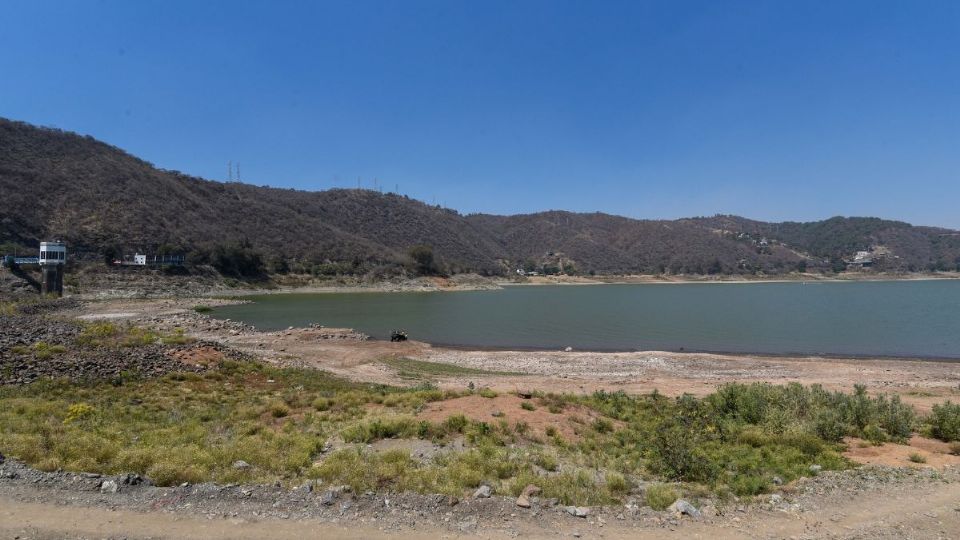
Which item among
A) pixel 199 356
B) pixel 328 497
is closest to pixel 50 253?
Answer: pixel 199 356

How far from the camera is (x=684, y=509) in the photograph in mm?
7055

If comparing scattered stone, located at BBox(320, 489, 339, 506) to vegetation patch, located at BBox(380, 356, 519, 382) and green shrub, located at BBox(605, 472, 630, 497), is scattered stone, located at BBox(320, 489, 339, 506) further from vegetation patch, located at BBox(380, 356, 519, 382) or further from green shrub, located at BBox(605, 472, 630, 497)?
vegetation patch, located at BBox(380, 356, 519, 382)

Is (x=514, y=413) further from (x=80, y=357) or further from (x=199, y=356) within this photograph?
(x=80, y=357)

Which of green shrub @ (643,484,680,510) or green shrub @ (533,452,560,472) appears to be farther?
green shrub @ (533,452,560,472)

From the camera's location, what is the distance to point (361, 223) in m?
179

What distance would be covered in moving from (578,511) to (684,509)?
1548 millimetres

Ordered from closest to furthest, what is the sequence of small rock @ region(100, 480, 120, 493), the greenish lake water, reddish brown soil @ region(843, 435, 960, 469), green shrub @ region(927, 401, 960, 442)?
small rock @ region(100, 480, 120, 493), reddish brown soil @ region(843, 435, 960, 469), green shrub @ region(927, 401, 960, 442), the greenish lake water

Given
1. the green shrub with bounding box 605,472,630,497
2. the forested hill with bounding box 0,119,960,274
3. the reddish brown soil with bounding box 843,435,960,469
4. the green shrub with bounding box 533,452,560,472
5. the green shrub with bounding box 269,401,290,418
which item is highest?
the forested hill with bounding box 0,119,960,274

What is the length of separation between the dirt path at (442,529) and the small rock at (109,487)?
482mm

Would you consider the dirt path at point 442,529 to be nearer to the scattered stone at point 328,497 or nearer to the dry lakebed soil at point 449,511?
the dry lakebed soil at point 449,511

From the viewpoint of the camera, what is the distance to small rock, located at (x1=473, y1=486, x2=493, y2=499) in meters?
7.44

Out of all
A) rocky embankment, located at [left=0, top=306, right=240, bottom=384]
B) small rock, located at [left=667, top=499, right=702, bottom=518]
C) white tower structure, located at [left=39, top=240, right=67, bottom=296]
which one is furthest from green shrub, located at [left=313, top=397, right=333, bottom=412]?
white tower structure, located at [left=39, top=240, right=67, bottom=296]

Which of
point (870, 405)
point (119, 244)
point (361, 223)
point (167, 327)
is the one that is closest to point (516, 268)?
point (361, 223)

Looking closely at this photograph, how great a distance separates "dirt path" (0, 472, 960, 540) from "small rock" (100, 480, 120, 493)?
0.48 meters
